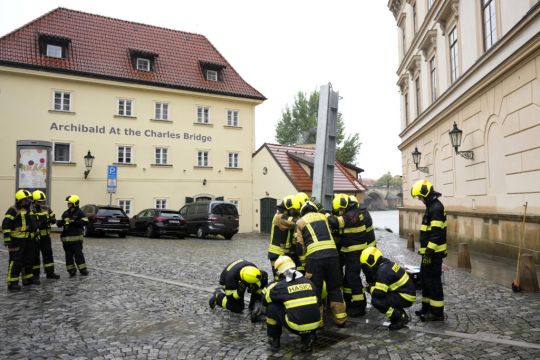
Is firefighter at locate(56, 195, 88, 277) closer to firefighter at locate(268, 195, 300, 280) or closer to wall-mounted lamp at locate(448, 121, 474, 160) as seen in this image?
firefighter at locate(268, 195, 300, 280)

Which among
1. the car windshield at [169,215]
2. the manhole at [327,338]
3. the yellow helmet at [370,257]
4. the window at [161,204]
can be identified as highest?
the window at [161,204]

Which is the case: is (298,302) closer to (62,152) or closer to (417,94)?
(417,94)

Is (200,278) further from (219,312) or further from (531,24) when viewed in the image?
(531,24)

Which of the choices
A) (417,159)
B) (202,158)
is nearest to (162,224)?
(202,158)

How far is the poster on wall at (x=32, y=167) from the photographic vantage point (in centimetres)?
1961

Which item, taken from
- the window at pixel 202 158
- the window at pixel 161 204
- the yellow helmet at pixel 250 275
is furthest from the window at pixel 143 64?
the yellow helmet at pixel 250 275

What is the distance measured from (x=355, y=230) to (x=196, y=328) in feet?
8.79

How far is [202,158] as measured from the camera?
92.2 ft

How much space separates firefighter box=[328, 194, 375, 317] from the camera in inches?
253

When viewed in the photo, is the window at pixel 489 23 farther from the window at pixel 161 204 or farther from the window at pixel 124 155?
the window at pixel 124 155

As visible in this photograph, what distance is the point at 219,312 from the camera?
21.5ft

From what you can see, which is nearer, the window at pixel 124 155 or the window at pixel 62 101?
the window at pixel 62 101

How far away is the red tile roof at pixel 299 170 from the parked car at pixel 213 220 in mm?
4990

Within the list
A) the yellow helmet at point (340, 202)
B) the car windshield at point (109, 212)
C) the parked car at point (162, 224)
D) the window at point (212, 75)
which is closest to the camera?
the yellow helmet at point (340, 202)
